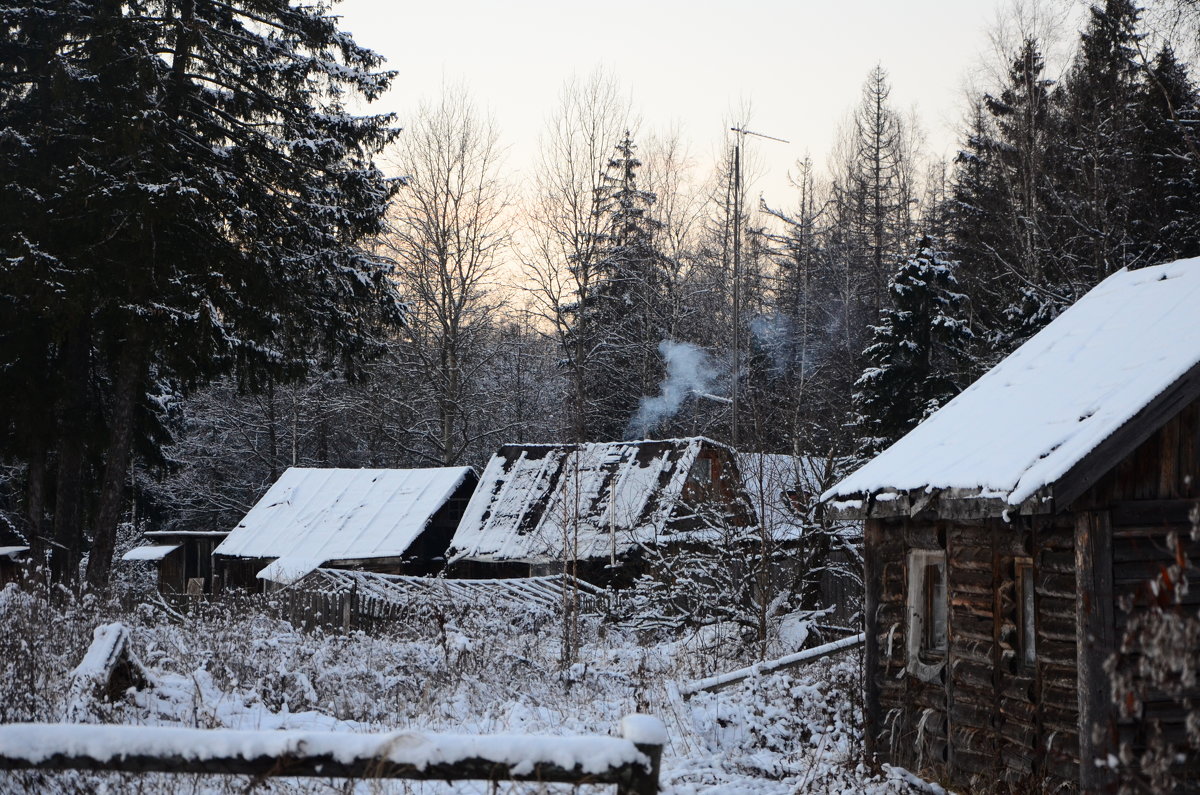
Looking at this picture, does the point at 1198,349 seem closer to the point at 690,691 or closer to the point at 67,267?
the point at 690,691

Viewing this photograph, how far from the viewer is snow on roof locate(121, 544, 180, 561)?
33.4 metres

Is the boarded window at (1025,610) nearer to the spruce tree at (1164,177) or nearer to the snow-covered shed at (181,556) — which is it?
the spruce tree at (1164,177)

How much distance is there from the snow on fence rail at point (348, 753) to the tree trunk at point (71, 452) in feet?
53.4

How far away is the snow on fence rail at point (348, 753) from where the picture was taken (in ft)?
13.2

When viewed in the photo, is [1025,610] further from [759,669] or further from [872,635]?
[759,669]

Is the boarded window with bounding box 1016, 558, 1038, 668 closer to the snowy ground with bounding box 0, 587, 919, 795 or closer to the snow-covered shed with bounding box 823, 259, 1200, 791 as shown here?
the snow-covered shed with bounding box 823, 259, 1200, 791

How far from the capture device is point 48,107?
18.5m

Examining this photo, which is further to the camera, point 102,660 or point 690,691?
point 690,691

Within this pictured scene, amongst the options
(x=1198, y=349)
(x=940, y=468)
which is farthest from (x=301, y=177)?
(x=1198, y=349)

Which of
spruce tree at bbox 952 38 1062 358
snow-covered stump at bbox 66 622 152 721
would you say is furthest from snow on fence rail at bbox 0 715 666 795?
spruce tree at bbox 952 38 1062 358

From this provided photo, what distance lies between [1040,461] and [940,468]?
4.60 feet

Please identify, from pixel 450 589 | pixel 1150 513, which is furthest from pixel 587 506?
pixel 1150 513

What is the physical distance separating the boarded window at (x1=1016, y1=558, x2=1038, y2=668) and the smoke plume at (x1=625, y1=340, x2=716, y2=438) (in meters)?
26.8

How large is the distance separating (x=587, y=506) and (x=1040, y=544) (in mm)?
16592
